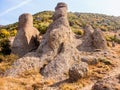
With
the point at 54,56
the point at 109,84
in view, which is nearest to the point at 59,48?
the point at 54,56

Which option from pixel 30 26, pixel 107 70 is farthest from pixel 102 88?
pixel 30 26

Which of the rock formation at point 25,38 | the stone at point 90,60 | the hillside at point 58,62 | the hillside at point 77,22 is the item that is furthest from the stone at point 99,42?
the hillside at point 77,22

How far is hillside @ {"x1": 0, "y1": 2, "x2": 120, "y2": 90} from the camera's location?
3130 cm

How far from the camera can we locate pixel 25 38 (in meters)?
44.8

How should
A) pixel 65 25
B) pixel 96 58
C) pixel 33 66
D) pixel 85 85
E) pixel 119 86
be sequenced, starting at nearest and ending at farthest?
pixel 119 86 → pixel 85 85 → pixel 33 66 → pixel 96 58 → pixel 65 25

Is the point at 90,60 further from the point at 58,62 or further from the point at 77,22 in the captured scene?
the point at 77,22

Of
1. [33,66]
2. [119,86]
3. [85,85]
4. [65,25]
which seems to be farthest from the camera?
[65,25]

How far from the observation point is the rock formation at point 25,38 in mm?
44344

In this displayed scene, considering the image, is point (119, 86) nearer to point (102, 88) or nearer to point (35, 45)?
point (102, 88)

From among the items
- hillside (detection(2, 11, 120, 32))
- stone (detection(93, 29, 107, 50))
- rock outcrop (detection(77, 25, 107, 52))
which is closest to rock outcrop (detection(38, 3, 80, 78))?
rock outcrop (detection(77, 25, 107, 52))

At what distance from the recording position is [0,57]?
150 feet

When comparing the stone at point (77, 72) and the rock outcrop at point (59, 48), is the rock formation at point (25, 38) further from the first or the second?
the stone at point (77, 72)

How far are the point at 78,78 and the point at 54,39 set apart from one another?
919 centimetres

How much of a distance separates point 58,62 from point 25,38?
32.8 ft
